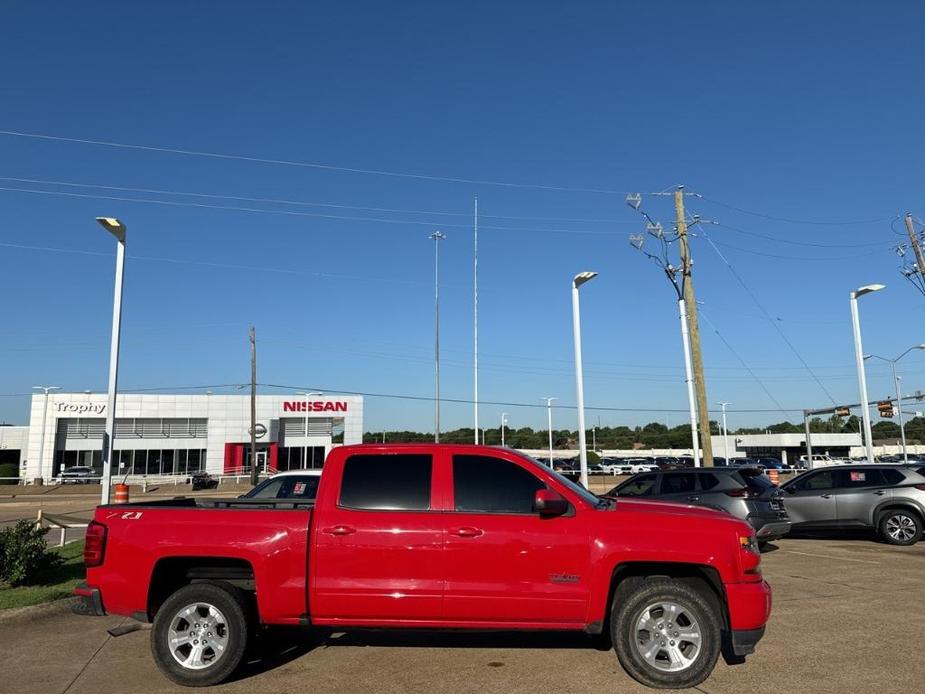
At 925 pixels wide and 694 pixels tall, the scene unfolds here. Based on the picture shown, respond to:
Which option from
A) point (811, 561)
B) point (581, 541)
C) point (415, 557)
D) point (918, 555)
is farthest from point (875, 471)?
point (415, 557)

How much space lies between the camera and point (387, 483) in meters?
5.77

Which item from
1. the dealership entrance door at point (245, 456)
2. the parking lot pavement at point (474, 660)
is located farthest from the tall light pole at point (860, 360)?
the dealership entrance door at point (245, 456)

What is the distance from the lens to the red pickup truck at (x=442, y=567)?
537 cm

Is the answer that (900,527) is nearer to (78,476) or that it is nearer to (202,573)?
(202,573)

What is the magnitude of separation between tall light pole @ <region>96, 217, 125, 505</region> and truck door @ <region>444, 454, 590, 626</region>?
10783 mm

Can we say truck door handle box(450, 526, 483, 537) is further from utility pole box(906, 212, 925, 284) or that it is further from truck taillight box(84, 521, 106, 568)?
utility pole box(906, 212, 925, 284)

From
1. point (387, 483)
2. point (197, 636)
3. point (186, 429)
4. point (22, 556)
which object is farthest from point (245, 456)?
point (387, 483)

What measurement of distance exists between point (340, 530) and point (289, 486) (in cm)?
616

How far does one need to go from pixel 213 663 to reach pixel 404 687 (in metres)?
1.58

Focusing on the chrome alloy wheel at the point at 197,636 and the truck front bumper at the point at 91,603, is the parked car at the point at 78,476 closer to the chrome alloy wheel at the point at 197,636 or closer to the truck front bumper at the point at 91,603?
the truck front bumper at the point at 91,603

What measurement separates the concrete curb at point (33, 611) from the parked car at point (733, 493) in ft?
25.7

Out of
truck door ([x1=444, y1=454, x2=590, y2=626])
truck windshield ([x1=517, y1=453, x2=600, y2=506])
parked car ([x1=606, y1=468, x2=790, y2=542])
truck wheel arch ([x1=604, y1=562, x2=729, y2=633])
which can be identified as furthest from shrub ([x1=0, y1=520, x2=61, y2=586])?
parked car ([x1=606, y1=468, x2=790, y2=542])

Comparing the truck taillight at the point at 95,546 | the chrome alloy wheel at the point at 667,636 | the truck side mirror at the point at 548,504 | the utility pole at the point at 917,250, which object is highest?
the utility pole at the point at 917,250

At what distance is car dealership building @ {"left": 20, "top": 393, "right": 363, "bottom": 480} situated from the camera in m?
54.3
